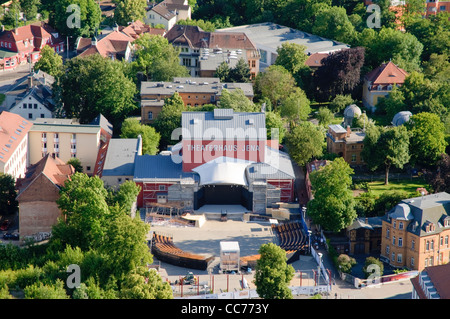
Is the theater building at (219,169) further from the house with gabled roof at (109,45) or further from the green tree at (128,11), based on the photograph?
the green tree at (128,11)

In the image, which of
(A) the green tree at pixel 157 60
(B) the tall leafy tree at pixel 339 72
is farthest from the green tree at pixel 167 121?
(B) the tall leafy tree at pixel 339 72

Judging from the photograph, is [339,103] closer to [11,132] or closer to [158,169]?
[158,169]

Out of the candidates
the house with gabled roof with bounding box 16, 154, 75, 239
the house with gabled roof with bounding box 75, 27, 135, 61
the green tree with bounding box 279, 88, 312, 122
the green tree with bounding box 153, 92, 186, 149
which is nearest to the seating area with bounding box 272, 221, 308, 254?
the house with gabled roof with bounding box 16, 154, 75, 239

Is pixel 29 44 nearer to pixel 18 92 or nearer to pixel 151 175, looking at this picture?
pixel 18 92

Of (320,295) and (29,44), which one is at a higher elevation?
(29,44)

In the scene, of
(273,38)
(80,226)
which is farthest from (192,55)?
(80,226)

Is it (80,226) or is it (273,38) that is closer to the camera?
(80,226)

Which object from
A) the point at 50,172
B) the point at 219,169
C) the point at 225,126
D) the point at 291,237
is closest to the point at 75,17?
the point at 225,126

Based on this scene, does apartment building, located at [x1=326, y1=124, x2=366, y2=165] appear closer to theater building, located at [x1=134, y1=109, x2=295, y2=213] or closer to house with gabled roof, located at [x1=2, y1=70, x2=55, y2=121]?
theater building, located at [x1=134, y1=109, x2=295, y2=213]
